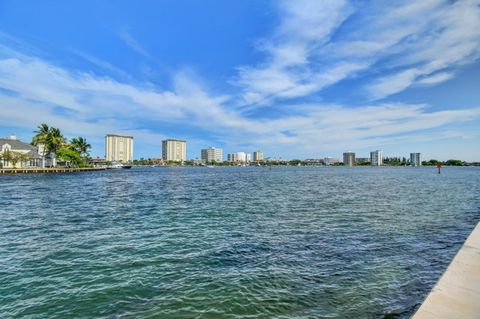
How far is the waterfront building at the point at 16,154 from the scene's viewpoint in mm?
93062

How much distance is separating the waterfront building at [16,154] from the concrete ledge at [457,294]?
4529 inches

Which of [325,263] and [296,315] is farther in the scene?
[325,263]

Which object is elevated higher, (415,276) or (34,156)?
(34,156)

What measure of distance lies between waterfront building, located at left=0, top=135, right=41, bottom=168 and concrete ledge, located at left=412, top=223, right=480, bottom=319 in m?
115

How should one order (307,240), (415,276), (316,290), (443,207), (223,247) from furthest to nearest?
(443,207)
(307,240)
(223,247)
(415,276)
(316,290)

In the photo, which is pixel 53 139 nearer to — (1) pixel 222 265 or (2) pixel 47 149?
(2) pixel 47 149

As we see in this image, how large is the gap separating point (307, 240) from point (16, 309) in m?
11.9

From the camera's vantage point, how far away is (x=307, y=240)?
1476cm

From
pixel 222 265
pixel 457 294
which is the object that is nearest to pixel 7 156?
pixel 222 265

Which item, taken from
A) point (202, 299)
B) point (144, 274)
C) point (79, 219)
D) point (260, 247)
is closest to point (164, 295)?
point (202, 299)

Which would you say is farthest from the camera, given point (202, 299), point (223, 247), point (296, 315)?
point (223, 247)

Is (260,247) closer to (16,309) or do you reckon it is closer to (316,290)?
(316,290)

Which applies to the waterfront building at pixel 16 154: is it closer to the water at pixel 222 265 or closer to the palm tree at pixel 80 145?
the palm tree at pixel 80 145

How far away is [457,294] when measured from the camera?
645cm
